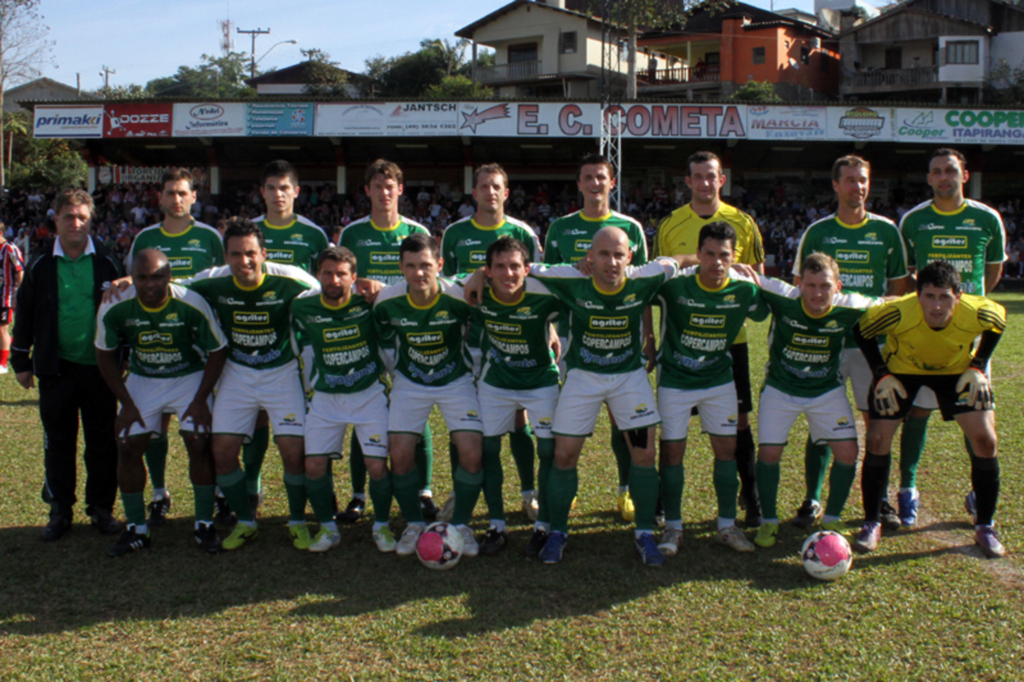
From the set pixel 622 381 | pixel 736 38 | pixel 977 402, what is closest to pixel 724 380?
pixel 622 381

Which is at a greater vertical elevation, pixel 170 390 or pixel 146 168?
pixel 146 168

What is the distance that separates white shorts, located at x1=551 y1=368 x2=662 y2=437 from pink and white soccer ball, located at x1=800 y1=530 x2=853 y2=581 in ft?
3.45

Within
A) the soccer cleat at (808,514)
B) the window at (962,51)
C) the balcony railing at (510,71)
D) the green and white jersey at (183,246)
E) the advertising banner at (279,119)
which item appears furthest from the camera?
the balcony railing at (510,71)

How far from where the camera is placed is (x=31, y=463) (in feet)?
21.2

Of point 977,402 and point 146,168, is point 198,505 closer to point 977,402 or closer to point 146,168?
point 977,402

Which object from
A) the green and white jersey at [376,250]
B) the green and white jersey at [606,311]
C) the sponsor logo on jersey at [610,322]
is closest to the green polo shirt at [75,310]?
the green and white jersey at [376,250]

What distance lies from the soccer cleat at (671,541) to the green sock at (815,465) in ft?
3.30

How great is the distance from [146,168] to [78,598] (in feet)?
96.8

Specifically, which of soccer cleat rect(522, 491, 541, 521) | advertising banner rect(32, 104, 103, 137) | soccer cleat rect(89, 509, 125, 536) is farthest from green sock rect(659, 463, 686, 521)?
advertising banner rect(32, 104, 103, 137)

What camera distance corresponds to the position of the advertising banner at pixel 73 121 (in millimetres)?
25906

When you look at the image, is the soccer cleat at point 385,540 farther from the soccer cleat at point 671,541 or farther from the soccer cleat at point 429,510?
the soccer cleat at point 671,541

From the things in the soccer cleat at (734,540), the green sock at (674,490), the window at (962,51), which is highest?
the window at (962,51)

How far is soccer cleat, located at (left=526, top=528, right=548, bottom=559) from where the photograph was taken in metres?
4.58

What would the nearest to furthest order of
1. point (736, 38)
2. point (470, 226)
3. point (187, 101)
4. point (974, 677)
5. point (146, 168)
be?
point (974, 677), point (470, 226), point (187, 101), point (146, 168), point (736, 38)
